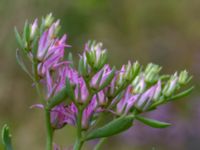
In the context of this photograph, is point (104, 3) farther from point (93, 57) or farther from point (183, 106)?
point (93, 57)

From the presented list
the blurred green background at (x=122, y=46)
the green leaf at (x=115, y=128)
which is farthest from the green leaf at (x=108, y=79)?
the blurred green background at (x=122, y=46)

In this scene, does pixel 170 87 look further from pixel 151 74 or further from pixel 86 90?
pixel 86 90

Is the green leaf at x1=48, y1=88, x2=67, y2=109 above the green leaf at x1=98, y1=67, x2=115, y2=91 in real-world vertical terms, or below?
below

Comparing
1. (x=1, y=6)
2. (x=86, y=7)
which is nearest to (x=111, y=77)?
(x=1, y=6)

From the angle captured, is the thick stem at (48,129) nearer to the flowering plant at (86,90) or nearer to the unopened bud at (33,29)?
the flowering plant at (86,90)

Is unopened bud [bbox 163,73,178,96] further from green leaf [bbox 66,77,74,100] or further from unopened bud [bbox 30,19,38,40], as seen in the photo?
unopened bud [bbox 30,19,38,40]

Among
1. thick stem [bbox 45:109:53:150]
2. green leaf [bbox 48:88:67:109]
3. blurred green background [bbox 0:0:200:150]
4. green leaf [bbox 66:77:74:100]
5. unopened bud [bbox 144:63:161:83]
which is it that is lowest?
blurred green background [bbox 0:0:200:150]

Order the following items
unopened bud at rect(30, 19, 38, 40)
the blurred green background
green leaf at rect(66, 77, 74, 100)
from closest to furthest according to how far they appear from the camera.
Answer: green leaf at rect(66, 77, 74, 100) < unopened bud at rect(30, 19, 38, 40) < the blurred green background

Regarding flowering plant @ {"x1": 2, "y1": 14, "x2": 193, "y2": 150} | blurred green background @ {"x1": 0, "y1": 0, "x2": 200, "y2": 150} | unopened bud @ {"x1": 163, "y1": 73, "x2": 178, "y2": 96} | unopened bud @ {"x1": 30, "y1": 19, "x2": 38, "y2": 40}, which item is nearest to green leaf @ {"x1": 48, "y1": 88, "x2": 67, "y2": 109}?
flowering plant @ {"x1": 2, "y1": 14, "x2": 193, "y2": 150}

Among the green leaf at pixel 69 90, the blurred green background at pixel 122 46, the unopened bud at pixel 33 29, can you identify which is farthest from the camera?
the blurred green background at pixel 122 46
